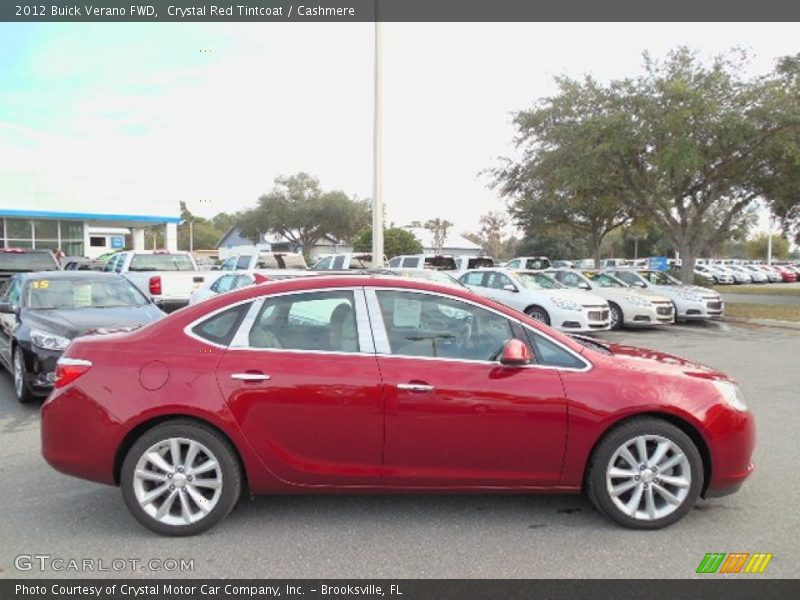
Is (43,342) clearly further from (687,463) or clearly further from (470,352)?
(687,463)

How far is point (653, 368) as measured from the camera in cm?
402

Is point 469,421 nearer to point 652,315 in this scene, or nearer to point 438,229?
point 652,315

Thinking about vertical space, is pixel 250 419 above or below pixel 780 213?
below

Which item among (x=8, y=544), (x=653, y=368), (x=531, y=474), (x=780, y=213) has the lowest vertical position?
(x=8, y=544)

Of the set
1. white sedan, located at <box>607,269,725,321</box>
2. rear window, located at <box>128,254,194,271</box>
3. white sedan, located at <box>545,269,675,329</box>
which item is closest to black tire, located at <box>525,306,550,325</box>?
white sedan, located at <box>545,269,675,329</box>

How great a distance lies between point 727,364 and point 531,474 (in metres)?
7.74

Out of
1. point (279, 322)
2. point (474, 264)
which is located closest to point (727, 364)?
point (279, 322)

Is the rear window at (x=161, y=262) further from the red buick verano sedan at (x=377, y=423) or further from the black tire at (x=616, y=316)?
the red buick verano sedan at (x=377, y=423)

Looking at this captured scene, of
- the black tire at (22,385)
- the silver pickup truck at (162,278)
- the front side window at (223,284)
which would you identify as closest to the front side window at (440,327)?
the black tire at (22,385)

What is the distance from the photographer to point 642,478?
3869 millimetres

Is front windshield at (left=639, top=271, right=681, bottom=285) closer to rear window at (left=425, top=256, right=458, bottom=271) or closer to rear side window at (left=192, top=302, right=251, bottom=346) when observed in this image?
rear window at (left=425, top=256, right=458, bottom=271)
